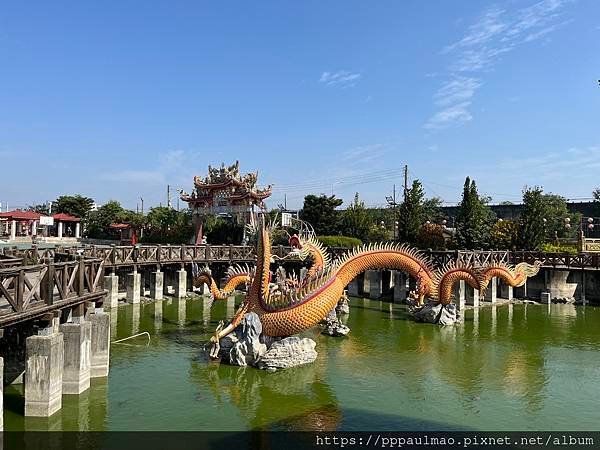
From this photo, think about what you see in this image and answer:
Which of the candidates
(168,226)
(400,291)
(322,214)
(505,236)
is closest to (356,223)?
(322,214)

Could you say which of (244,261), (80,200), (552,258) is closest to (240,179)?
(244,261)

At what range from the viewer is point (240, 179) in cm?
4009

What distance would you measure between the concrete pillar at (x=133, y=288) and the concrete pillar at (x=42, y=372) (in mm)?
14710

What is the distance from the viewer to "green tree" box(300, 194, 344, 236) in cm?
4584

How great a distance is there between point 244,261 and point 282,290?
1550cm

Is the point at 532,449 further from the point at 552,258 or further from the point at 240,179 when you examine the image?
the point at 240,179

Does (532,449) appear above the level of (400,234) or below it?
below

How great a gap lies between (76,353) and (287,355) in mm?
Result: 5648

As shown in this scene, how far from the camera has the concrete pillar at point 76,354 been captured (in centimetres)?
1024

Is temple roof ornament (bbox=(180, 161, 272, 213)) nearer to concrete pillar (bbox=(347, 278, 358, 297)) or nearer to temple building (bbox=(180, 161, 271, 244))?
temple building (bbox=(180, 161, 271, 244))

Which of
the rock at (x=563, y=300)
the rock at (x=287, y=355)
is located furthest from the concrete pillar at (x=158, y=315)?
the rock at (x=563, y=300)

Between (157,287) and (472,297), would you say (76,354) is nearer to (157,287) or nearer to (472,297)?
(157,287)

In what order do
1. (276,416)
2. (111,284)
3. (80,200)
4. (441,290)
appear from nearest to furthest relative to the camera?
(276,416)
(441,290)
(111,284)
(80,200)

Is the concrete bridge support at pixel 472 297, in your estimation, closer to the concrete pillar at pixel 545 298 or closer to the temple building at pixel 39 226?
the concrete pillar at pixel 545 298
